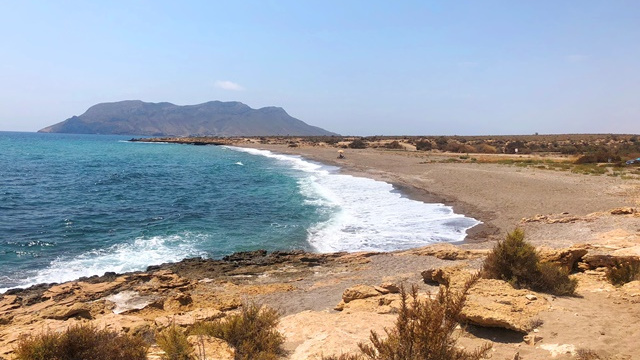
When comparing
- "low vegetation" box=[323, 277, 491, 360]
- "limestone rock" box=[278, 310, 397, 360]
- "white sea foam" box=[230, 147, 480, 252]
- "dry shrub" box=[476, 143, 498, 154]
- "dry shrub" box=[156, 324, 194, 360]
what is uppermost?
"dry shrub" box=[476, 143, 498, 154]

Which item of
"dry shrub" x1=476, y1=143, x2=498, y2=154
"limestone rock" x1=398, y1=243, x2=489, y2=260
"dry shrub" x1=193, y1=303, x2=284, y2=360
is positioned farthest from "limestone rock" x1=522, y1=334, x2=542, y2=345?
"dry shrub" x1=476, y1=143, x2=498, y2=154

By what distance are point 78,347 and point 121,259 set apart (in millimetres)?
9546

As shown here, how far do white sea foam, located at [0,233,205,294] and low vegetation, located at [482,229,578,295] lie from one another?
996cm

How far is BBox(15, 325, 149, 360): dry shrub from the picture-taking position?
4.34 meters

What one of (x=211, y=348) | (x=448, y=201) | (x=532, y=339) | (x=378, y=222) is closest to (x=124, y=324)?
(x=211, y=348)

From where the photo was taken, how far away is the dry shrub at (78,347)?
4.34 meters

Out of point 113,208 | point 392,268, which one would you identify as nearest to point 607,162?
point 392,268

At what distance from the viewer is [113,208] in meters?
21.5

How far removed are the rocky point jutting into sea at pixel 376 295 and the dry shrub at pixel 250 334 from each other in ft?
0.71

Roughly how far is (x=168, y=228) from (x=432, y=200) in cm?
1469

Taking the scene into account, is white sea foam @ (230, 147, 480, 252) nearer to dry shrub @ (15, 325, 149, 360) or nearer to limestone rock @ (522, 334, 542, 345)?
limestone rock @ (522, 334, 542, 345)

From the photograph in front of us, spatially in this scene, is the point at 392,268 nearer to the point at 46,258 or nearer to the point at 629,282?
the point at 629,282

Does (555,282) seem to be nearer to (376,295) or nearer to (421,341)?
(376,295)

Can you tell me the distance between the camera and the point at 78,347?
4500 millimetres
